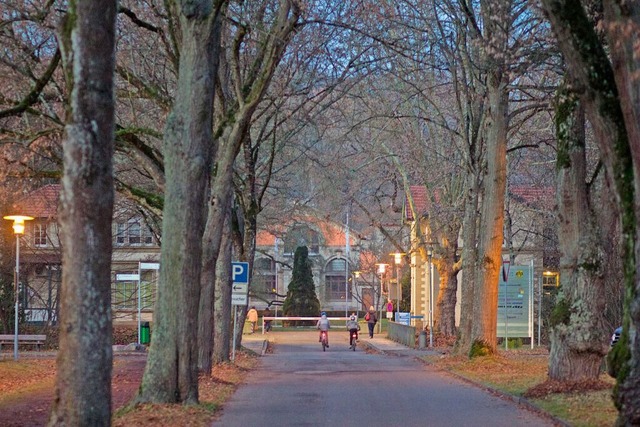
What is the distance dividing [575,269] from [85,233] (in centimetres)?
1094

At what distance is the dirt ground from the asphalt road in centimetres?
229

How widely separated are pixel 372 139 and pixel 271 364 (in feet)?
49.1

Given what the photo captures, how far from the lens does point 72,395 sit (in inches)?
374

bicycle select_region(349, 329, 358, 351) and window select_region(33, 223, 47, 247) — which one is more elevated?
window select_region(33, 223, 47, 247)

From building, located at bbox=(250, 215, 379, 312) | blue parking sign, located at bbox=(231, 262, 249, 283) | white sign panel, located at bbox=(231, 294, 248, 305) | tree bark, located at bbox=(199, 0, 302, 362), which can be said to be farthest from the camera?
building, located at bbox=(250, 215, 379, 312)

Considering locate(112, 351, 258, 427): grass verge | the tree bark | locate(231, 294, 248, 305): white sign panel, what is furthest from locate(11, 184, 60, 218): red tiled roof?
locate(112, 351, 258, 427): grass verge

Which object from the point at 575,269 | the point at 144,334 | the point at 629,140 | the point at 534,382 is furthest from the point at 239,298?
the point at 629,140

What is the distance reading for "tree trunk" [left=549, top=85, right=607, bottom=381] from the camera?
715 inches

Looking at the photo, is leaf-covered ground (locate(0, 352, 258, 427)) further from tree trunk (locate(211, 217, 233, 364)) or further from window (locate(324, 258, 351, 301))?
window (locate(324, 258, 351, 301))

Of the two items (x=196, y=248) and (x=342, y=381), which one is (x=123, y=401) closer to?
(x=196, y=248)

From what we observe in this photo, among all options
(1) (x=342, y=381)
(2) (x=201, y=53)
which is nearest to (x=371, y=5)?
(2) (x=201, y=53)

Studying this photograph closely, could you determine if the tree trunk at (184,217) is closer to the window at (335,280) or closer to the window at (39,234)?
the window at (39,234)

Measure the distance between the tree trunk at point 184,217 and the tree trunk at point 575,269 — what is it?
6267mm

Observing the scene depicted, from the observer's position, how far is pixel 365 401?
1872 centimetres
